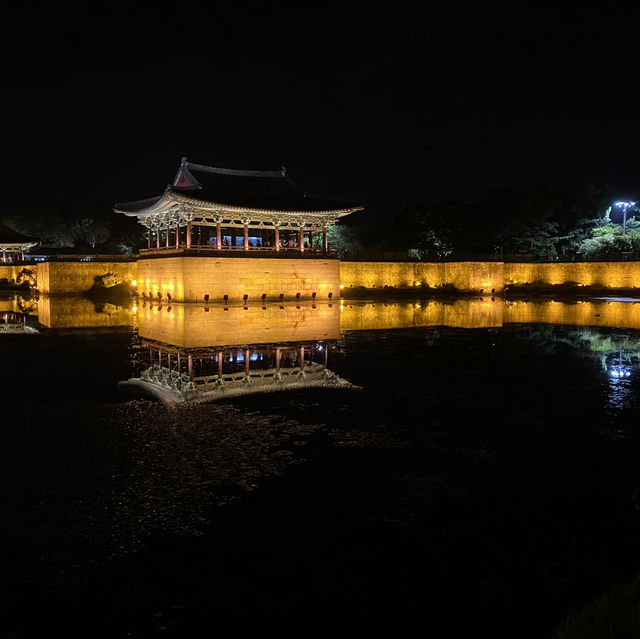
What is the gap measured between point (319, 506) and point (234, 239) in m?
36.9

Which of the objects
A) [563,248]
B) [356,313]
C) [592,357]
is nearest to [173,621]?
[592,357]

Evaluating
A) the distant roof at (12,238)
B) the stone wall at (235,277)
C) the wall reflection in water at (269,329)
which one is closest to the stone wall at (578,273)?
the wall reflection in water at (269,329)

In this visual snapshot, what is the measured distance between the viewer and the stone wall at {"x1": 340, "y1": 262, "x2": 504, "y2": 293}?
157ft

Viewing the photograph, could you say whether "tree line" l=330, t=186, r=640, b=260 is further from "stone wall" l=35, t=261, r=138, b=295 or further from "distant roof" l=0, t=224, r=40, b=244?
"distant roof" l=0, t=224, r=40, b=244

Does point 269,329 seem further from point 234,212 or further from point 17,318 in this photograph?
point 234,212

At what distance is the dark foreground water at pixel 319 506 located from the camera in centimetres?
449

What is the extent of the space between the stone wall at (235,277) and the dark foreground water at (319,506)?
23.2 meters

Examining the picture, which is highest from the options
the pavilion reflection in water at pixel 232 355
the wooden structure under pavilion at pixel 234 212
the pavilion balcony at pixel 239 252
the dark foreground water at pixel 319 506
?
the wooden structure under pavilion at pixel 234 212

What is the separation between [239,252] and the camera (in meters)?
38.0

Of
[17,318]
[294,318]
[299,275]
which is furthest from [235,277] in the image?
[17,318]

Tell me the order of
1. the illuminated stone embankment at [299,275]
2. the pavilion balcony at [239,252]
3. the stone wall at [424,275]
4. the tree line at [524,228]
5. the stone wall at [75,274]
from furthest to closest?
the tree line at [524,228], the stone wall at [424,275], the stone wall at [75,274], the illuminated stone embankment at [299,275], the pavilion balcony at [239,252]

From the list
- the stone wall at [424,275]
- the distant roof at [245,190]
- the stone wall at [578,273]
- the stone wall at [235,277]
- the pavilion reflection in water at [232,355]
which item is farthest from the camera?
the stone wall at [578,273]

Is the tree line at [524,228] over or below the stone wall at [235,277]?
over

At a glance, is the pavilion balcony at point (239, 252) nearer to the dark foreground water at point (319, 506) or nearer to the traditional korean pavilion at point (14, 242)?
the traditional korean pavilion at point (14, 242)
